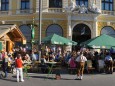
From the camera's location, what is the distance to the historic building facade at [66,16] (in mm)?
42188

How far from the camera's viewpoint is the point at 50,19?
42.5 metres

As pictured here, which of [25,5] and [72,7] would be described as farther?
[25,5]

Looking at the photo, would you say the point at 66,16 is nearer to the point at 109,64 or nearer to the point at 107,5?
the point at 107,5

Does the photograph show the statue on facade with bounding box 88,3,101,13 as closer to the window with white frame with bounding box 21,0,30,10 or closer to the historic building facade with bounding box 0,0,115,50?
the historic building facade with bounding box 0,0,115,50

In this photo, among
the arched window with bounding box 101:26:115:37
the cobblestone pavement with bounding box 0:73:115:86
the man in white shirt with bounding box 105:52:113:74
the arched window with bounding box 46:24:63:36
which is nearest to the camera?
the cobblestone pavement with bounding box 0:73:115:86

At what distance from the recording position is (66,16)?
42.3 metres

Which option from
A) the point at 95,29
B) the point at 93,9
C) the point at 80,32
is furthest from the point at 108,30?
the point at 93,9

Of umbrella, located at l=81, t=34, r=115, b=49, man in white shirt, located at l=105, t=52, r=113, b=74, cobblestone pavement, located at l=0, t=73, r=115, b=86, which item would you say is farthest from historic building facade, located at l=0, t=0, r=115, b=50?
cobblestone pavement, located at l=0, t=73, r=115, b=86

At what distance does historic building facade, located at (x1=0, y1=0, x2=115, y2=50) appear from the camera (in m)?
42.2

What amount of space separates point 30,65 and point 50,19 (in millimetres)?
17889

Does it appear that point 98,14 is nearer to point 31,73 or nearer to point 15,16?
point 15,16

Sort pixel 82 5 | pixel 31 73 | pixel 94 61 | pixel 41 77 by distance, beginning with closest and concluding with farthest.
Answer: pixel 41 77 < pixel 31 73 < pixel 94 61 < pixel 82 5

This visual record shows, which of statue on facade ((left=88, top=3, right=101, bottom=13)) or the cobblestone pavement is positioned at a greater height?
statue on facade ((left=88, top=3, right=101, bottom=13))

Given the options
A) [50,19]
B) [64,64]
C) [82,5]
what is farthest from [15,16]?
[64,64]
